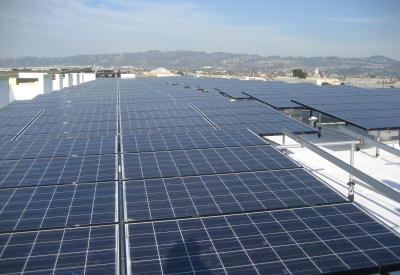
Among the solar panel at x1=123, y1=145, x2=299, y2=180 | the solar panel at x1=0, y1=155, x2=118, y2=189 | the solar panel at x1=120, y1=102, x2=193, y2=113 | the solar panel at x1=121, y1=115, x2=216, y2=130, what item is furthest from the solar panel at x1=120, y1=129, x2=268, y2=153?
the solar panel at x1=120, y1=102, x2=193, y2=113

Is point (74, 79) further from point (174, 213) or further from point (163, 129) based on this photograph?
point (174, 213)

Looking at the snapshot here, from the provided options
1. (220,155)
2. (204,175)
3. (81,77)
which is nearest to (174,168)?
(204,175)

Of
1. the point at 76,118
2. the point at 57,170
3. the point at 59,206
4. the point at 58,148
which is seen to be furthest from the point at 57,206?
the point at 76,118

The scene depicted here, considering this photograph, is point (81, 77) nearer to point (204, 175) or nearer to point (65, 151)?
point (65, 151)

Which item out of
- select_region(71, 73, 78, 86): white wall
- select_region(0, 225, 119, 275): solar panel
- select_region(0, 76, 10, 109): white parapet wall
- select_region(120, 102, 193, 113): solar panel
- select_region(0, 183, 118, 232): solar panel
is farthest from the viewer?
select_region(71, 73, 78, 86): white wall

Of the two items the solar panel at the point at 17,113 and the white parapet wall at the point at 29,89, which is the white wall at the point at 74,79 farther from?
the solar panel at the point at 17,113

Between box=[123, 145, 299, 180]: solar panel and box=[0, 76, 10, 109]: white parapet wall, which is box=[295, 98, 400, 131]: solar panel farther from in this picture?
box=[0, 76, 10, 109]: white parapet wall
